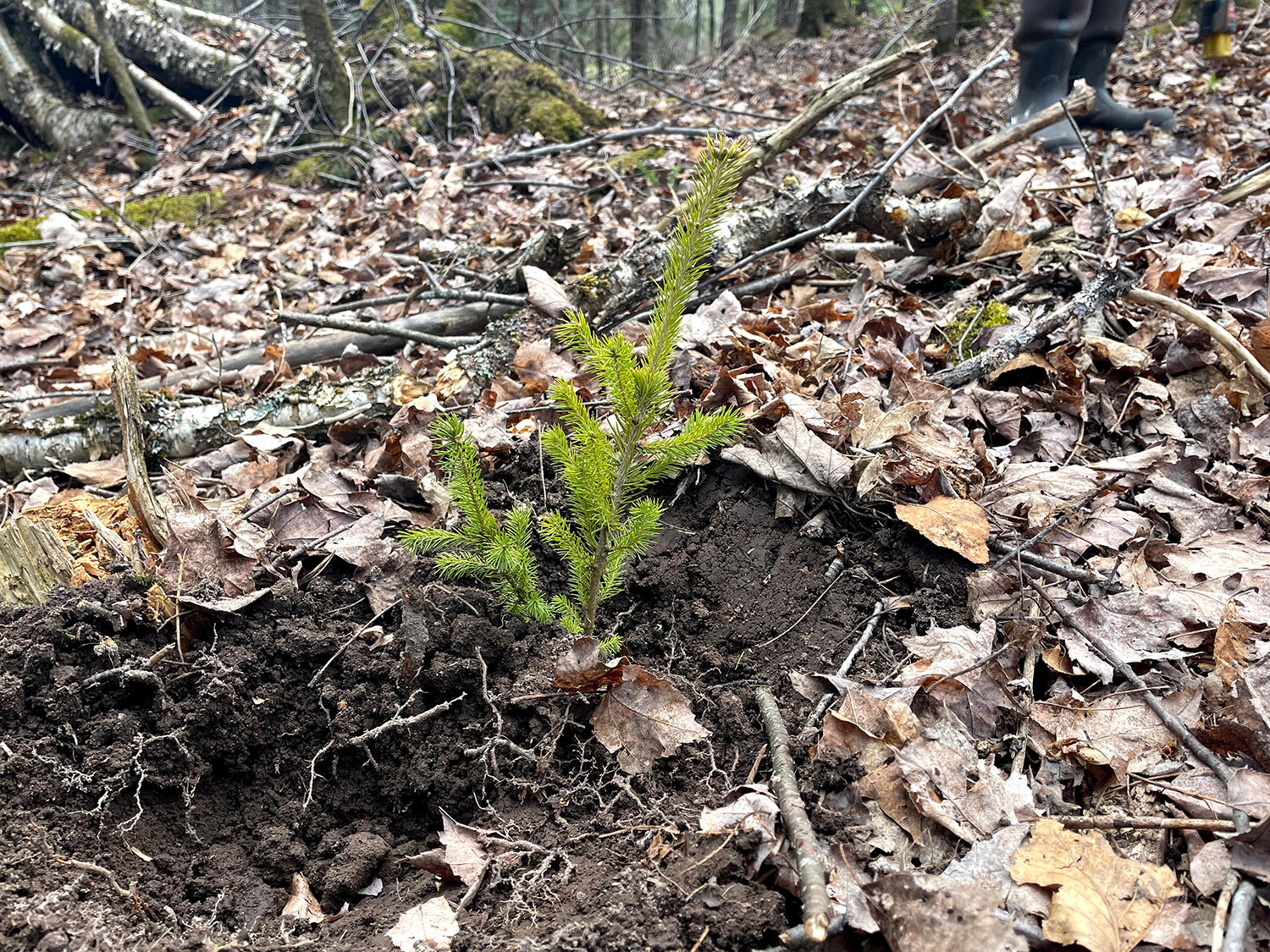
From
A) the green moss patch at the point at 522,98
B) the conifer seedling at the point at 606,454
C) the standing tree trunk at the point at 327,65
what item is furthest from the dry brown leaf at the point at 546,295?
the standing tree trunk at the point at 327,65

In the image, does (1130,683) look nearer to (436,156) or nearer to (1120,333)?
(1120,333)

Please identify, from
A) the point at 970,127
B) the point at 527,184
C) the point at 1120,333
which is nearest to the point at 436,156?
the point at 527,184

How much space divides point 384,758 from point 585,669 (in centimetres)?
55

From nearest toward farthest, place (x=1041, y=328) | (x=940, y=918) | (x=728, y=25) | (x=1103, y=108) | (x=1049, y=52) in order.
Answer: (x=940, y=918), (x=1041, y=328), (x=1049, y=52), (x=1103, y=108), (x=728, y=25)

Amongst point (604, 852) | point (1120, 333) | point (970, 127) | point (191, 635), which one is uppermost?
point (970, 127)

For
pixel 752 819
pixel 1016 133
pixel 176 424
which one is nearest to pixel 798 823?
pixel 752 819

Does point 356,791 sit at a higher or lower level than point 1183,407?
lower

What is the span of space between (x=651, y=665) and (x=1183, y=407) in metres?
2.02

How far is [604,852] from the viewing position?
1.54 meters

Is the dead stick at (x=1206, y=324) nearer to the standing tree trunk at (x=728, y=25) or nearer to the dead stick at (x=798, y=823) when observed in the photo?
the dead stick at (x=798, y=823)

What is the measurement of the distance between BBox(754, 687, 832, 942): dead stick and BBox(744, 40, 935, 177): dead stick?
→ 3.00m

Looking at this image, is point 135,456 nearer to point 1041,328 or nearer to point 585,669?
point 585,669

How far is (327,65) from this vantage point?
7441mm

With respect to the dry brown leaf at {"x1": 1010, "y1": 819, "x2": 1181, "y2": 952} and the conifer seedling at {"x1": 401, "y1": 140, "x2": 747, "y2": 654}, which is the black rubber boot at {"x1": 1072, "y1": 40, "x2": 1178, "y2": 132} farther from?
the dry brown leaf at {"x1": 1010, "y1": 819, "x2": 1181, "y2": 952}
